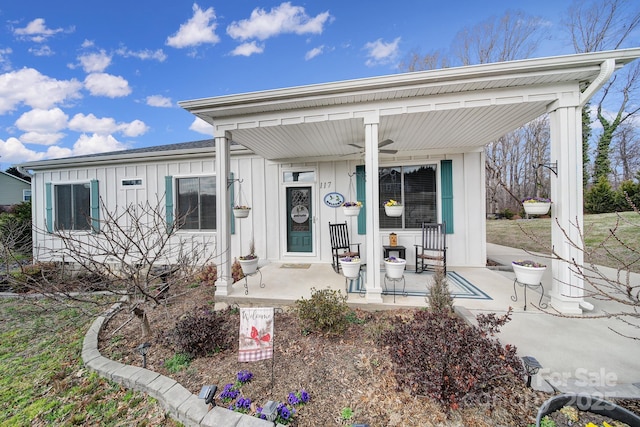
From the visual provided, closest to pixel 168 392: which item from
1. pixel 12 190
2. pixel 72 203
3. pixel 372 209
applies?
pixel 372 209

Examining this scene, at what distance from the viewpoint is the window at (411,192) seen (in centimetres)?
509

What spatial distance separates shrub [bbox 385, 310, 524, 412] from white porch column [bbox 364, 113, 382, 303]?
116 centimetres

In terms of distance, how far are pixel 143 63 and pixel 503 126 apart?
33.5 ft

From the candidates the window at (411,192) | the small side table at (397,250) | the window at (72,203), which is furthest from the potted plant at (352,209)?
the window at (72,203)

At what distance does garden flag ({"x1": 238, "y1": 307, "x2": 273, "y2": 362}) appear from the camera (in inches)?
74.4

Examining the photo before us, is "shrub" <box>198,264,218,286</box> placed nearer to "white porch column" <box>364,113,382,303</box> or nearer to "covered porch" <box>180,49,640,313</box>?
"covered porch" <box>180,49,640,313</box>

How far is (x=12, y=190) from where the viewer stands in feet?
54.3

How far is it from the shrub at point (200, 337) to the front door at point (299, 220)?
3089 mm

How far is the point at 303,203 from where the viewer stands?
18.2ft

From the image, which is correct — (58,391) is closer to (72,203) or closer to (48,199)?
(72,203)

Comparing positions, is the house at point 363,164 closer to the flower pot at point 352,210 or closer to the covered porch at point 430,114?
the covered porch at point 430,114

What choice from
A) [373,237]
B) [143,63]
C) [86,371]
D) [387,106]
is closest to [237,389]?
[86,371]

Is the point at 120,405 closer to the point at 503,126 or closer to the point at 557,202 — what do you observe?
the point at 557,202

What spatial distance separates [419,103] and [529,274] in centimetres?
241
